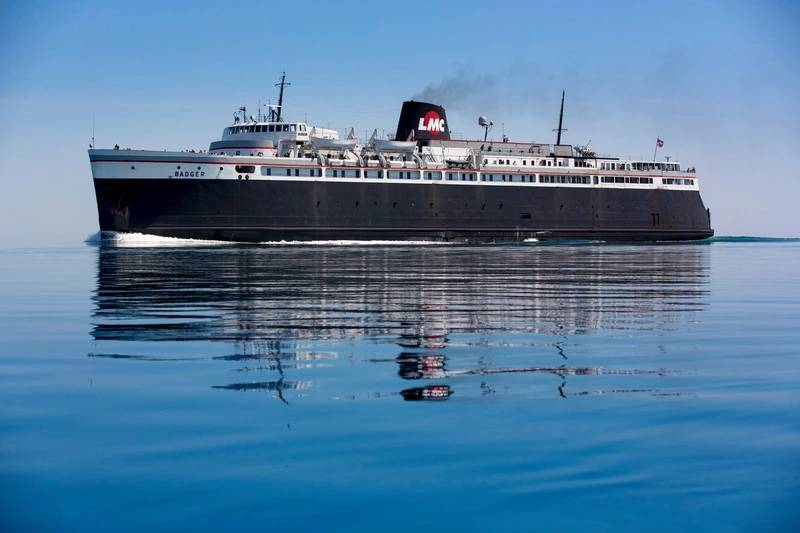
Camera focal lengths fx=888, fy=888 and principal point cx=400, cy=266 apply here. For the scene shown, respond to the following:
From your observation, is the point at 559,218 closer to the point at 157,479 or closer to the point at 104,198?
the point at 104,198

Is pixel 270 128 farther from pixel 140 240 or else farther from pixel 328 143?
pixel 140 240

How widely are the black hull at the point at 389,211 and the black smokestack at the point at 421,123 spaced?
6.69 m

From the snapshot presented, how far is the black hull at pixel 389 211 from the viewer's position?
63.2m

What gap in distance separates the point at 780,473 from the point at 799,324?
34.2 feet

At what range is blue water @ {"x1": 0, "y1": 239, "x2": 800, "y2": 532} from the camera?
5180 mm

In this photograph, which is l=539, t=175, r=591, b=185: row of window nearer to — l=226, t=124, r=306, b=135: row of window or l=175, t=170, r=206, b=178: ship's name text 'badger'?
l=226, t=124, r=306, b=135: row of window

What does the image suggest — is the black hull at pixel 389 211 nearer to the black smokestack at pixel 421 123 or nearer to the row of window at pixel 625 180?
the row of window at pixel 625 180

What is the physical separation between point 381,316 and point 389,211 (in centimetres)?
5656

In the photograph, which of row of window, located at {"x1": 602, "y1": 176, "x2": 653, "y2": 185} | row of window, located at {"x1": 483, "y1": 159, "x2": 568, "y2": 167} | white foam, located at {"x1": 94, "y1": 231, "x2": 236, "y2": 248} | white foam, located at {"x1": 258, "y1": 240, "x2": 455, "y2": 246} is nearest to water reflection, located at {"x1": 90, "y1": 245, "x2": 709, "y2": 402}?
white foam, located at {"x1": 94, "y1": 231, "x2": 236, "y2": 248}

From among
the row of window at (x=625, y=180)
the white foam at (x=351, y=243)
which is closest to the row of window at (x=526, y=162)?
the row of window at (x=625, y=180)

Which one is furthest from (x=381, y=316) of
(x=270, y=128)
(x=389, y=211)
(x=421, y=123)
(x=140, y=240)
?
(x=421, y=123)

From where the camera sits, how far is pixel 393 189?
7194 centimetres

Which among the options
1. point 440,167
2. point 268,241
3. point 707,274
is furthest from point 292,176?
point 707,274

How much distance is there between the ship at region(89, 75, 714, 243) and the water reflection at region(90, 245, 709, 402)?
116 feet
